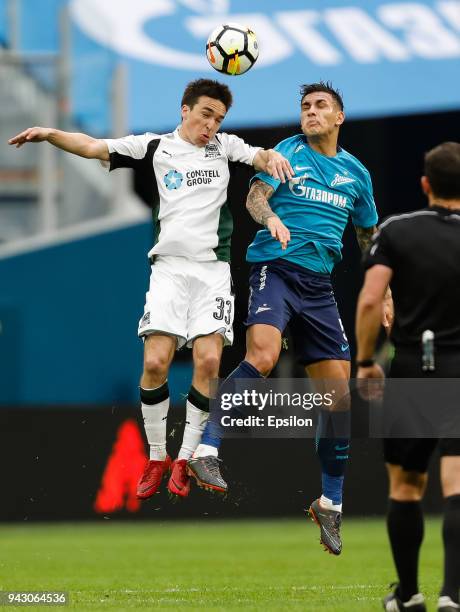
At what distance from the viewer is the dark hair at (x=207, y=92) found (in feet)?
28.7

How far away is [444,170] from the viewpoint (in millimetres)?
6785

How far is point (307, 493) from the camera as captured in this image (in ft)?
45.8

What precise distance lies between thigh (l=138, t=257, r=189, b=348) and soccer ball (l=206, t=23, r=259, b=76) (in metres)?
1.26

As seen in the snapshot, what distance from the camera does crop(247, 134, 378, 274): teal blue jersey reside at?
8859 mm

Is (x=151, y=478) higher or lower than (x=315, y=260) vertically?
lower

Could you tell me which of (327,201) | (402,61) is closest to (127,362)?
(402,61)

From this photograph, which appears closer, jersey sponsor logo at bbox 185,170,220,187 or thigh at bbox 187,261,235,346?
thigh at bbox 187,261,235,346

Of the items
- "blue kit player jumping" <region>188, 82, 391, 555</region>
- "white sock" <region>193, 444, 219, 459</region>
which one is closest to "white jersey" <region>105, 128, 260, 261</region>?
"blue kit player jumping" <region>188, 82, 391, 555</region>

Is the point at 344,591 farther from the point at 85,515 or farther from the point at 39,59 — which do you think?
the point at 39,59

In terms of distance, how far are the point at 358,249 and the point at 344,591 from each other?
2485 mm

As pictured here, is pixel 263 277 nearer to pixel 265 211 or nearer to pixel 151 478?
pixel 265 211

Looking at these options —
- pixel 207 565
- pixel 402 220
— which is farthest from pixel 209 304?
pixel 207 565

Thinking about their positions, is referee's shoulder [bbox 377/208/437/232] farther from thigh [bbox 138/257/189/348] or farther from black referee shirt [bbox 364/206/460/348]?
thigh [bbox 138/257/189/348]

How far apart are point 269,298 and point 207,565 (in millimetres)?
3591
